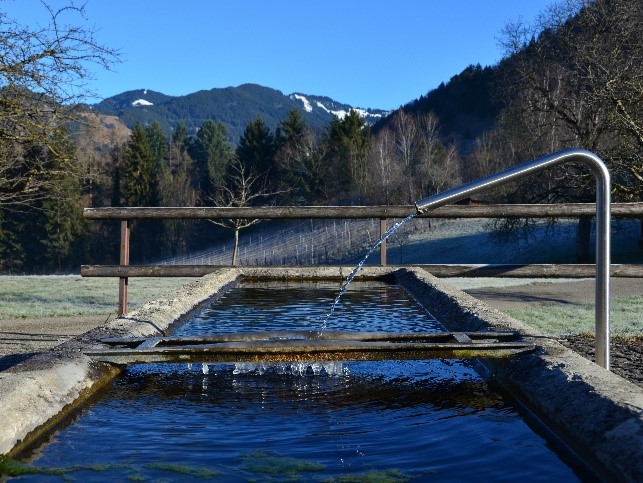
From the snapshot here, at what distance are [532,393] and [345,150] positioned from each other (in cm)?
5519

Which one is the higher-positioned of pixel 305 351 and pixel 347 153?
pixel 347 153

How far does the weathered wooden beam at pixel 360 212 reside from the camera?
6891 mm

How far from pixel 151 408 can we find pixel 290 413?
1.53 feet

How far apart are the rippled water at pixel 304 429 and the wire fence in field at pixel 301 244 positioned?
36.4m

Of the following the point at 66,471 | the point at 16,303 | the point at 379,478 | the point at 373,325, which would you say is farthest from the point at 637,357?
the point at 16,303

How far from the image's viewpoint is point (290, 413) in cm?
261

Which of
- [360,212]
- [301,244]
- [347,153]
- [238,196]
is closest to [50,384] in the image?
[360,212]

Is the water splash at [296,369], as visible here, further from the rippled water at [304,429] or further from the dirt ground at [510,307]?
the dirt ground at [510,307]

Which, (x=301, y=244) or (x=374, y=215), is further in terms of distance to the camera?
(x=301, y=244)

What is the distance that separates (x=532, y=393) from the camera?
253cm

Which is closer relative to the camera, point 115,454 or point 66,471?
point 66,471

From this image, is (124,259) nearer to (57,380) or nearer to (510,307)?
(57,380)

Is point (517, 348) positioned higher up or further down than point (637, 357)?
higher up

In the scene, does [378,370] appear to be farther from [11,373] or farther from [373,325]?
[11,373]
